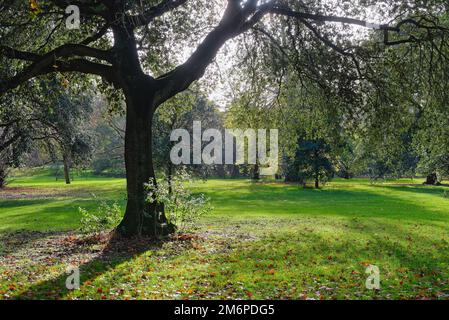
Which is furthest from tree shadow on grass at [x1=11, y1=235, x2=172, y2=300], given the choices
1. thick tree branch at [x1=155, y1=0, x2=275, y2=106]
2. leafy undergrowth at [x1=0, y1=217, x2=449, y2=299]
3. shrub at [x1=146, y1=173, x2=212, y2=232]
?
thick tree branch at [x1=155, y1=0, x2=275, y2=106]

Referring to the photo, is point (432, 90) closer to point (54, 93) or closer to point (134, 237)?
point (134, 237)

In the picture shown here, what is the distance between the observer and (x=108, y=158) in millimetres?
82938

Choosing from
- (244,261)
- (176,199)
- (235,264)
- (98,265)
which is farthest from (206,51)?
(98,265)

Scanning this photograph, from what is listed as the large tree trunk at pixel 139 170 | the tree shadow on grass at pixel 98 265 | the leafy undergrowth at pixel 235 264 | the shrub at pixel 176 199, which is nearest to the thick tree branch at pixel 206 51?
the large tree trunk at pixel 139 170

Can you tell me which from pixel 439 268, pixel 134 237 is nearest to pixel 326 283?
pixel 439 268

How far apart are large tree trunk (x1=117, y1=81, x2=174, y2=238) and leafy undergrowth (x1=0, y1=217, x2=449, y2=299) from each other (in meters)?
0.61

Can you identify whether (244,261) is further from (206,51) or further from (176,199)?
(206,51)

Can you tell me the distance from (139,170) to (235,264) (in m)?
4.93

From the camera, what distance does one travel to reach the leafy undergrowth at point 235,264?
8672 millimetres

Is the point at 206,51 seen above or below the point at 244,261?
above

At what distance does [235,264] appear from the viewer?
1110 centimetres

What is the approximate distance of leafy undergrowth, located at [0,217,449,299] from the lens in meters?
8.67

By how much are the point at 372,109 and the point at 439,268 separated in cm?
689

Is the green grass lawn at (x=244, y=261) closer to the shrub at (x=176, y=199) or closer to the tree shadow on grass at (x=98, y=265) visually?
the tree shadow on grass at (x=98, y=265)
